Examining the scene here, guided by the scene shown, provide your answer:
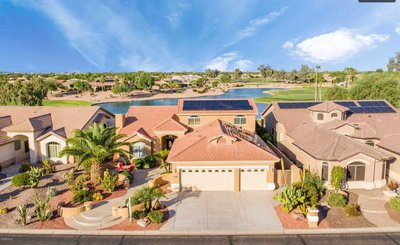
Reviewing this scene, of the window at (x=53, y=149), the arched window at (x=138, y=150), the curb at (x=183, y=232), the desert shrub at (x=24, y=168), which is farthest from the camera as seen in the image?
the arched window at (x=138, y=150)

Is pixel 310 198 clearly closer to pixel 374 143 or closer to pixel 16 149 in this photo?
pixel 374 143

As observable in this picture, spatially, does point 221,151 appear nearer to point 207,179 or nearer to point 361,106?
point 207,179

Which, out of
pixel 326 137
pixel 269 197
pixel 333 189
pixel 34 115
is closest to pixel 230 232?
pixel 269 197

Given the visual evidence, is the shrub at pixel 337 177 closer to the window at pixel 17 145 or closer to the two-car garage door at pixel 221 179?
the two-car garage door at pixel 221 179

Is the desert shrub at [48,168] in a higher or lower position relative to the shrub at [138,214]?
higher

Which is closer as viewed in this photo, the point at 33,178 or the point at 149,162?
the point at 33,178

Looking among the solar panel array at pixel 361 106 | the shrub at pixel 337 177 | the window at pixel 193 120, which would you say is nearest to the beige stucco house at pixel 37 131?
the window at pixel 193 120

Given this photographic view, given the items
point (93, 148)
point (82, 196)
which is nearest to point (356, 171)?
point (93, 148)
